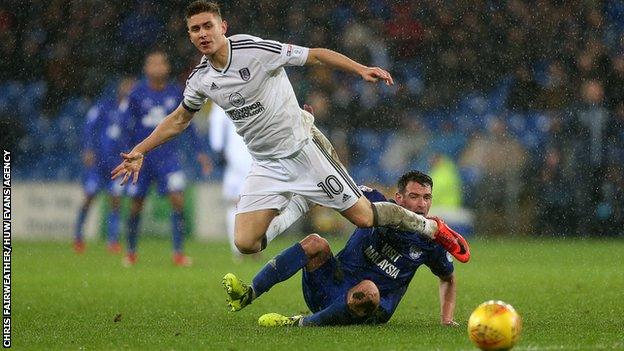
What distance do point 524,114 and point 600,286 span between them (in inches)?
352

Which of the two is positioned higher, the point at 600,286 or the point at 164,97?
the point at 164,97

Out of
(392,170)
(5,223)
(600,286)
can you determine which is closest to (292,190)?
(5,223)

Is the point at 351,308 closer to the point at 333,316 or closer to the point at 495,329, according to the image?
the point at 333,316

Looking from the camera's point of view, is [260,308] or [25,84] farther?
[25,84]

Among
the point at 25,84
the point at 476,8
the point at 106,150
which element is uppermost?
the point at 476,8

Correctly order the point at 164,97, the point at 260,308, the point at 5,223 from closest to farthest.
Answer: the point at 5,223 → the point at 260,308 → the point at 164,97

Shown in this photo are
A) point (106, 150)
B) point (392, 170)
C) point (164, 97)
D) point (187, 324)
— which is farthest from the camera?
point (392, 170)

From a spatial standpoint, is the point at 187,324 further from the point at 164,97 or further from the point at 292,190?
the point at 164,97

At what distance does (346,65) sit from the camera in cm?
754

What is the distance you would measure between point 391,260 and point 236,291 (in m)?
1.03

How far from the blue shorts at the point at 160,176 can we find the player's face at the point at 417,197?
6564 mm

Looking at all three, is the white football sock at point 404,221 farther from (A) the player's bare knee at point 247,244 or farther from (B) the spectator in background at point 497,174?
(B) the spectator in background at point 497,174

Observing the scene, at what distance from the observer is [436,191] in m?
19.6

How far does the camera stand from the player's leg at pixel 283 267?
25.1ft
